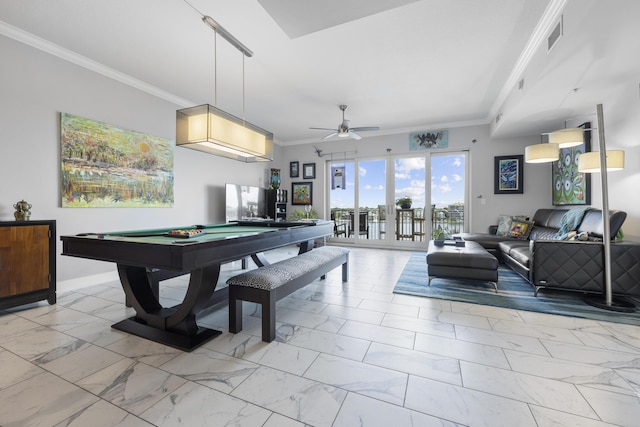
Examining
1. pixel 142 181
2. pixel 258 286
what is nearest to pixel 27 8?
pixel 142 181

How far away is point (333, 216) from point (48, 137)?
558 centimetres

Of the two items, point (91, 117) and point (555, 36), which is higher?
point (555, 36)

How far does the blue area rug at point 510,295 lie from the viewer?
250cm

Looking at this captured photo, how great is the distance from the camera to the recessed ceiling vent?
2.33 metres

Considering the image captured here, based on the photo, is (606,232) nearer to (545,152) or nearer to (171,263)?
(545,152)

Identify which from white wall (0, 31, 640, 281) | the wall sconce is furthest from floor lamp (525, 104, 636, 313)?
the wall sconce

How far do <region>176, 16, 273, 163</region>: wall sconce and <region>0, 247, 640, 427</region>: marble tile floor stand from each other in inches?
63.8

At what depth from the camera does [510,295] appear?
9.88ft

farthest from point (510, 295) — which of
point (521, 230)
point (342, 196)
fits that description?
point (342, 196)

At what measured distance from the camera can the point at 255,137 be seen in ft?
9.50

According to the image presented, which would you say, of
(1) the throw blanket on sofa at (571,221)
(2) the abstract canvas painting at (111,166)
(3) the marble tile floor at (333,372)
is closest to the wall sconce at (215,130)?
(3) the marble tile floor at (333,372)

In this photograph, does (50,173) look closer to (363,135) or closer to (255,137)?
(255,137)

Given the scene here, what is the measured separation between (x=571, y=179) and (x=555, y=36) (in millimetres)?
2925

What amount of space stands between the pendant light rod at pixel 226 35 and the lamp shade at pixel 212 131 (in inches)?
34.3
